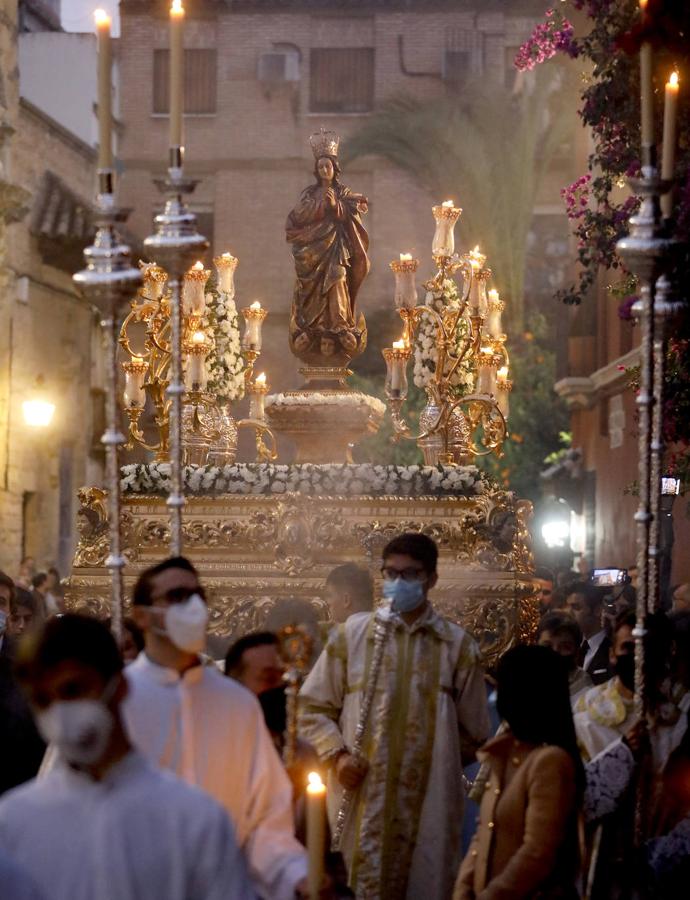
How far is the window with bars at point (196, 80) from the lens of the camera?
42906 mm

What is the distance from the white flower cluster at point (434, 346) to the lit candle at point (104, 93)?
30.8 feet

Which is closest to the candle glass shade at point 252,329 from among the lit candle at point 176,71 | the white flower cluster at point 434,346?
the white flower cluster at point 434,346

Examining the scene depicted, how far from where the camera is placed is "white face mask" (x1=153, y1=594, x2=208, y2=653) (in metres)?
4.74

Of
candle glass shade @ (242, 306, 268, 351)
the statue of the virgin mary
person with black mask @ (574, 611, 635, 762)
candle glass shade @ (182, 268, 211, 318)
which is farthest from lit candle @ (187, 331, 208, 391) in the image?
person with black mask @ (574, 611, 635, 762)

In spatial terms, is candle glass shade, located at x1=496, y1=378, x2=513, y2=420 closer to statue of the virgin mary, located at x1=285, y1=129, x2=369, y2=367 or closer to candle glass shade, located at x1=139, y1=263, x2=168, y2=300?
statue of the virgin mary, located at x1=285, y1=129, x2=369, y2=367

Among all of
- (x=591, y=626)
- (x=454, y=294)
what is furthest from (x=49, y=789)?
(x=454, y=294)

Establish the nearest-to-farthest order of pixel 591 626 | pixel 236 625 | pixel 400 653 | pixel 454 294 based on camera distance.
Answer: pixel 400 653 < pixel 591 626 < pixel 236 625 < pixel 454 294

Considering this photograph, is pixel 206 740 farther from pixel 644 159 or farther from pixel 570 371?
pixel 570 371

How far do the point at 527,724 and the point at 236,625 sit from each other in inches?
297

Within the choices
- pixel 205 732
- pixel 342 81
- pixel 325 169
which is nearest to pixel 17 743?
pixel 205 732

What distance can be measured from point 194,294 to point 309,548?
270 cm

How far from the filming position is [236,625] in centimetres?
1279

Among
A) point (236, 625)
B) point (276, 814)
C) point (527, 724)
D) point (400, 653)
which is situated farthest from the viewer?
point (236, 625)

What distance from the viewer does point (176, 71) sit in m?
5.94
